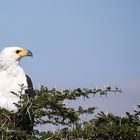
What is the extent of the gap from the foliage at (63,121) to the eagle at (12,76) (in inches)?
80.0

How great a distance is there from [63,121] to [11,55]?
12.6 ft

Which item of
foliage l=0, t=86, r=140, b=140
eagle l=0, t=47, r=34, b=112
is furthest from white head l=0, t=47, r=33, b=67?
Answer: foliage l=0, t=86, r=140, b=140

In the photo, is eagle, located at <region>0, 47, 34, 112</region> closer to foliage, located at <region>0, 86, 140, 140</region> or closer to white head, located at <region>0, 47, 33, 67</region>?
white head, located at <region>0, 47, 33, 67</region>

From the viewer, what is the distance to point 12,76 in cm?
857

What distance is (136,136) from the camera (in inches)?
196

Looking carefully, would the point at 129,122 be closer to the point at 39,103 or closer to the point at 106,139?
the point at 106,139

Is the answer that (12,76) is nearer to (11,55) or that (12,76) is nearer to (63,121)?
(11,55)

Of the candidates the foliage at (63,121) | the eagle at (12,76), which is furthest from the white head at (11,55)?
the foliage at (63,121)

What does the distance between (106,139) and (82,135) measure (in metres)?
0.31

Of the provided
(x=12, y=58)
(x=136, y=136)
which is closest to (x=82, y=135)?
(x=136, y=136)

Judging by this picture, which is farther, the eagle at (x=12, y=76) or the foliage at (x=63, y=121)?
the eagle at (x=12, y=76)

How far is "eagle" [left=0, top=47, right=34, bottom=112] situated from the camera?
782cm

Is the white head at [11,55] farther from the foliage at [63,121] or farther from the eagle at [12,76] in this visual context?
the foliage at [63,121]

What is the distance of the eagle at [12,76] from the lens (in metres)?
7.82
